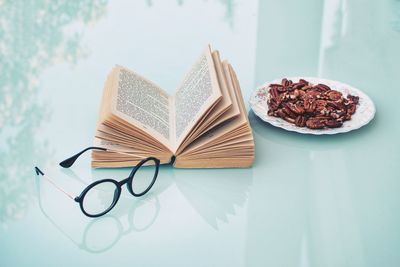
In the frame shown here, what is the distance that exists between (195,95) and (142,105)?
12 cm

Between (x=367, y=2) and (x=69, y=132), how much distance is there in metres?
1.27

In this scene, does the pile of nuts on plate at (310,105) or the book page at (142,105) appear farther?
the pile of nuts on plate at (310,105)

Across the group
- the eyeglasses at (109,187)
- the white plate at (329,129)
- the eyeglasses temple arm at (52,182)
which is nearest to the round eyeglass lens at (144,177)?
the eyeglasses at (109,187)

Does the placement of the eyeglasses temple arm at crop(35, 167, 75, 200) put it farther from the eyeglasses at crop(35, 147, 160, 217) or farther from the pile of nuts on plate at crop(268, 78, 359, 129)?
the pile of nuts on plate at crop(268, 78, 359, 129)

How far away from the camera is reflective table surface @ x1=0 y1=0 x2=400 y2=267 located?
0.93m

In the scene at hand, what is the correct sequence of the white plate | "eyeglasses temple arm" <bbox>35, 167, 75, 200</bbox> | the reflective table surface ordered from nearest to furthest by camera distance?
the reflective table surface, "eyeglasses temple arm" <bbox>35, 167, 75, 200</bbox>, the white plate

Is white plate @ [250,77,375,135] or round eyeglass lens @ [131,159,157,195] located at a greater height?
white plate @ [250,77,375,135]

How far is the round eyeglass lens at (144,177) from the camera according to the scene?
1.06m

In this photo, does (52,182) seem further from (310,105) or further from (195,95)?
(310,105)

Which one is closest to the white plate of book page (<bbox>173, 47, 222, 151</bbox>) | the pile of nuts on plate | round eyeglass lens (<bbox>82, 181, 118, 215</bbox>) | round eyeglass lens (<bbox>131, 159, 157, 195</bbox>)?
the pile of nuts on plate

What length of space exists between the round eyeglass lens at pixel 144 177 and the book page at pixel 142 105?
0.07m

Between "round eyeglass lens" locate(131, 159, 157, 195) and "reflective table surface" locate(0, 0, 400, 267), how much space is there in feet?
0.07

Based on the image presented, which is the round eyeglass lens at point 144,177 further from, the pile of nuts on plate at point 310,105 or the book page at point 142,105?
the pile of nuts on plate at point 310,105

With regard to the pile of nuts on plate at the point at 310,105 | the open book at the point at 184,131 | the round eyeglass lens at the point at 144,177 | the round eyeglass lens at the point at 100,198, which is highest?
the pile of nuts on plate at the point at 310,105
